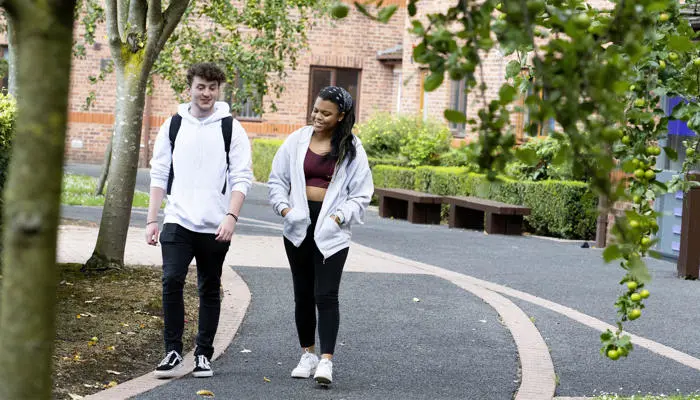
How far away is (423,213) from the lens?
2036 centimetres

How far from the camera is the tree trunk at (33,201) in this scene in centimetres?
247

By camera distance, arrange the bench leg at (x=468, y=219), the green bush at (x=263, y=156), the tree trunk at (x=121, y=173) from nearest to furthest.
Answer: the tree trunk at (x=121, y=173) < the bench leg at (x=468, y=219) < the green bush at (x=263, y=156)

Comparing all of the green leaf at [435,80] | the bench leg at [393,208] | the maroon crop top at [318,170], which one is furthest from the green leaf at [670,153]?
the bench leg at [393,208]

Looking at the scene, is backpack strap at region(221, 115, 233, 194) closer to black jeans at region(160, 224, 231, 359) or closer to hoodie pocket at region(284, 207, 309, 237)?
black jeans at region(160, 224, 231, 359)

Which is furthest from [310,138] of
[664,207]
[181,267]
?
[664,207]

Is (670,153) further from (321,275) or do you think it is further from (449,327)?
(449,327)

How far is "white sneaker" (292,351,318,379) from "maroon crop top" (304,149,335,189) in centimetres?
99

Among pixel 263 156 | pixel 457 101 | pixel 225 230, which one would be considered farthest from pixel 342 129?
pixel 263 156

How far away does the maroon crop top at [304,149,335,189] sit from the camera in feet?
22.4

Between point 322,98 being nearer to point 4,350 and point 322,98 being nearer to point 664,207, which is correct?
point 4,350

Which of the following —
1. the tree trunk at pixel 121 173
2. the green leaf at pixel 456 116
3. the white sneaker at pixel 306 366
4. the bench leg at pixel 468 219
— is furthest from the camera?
the bench leg at pixel 468 219

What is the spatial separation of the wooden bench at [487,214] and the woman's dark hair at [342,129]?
11.1 meters

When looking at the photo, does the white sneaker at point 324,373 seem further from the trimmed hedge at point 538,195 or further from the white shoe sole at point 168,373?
the trimmed hedge at point 538,195

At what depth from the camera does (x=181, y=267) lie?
6820 millimetres
